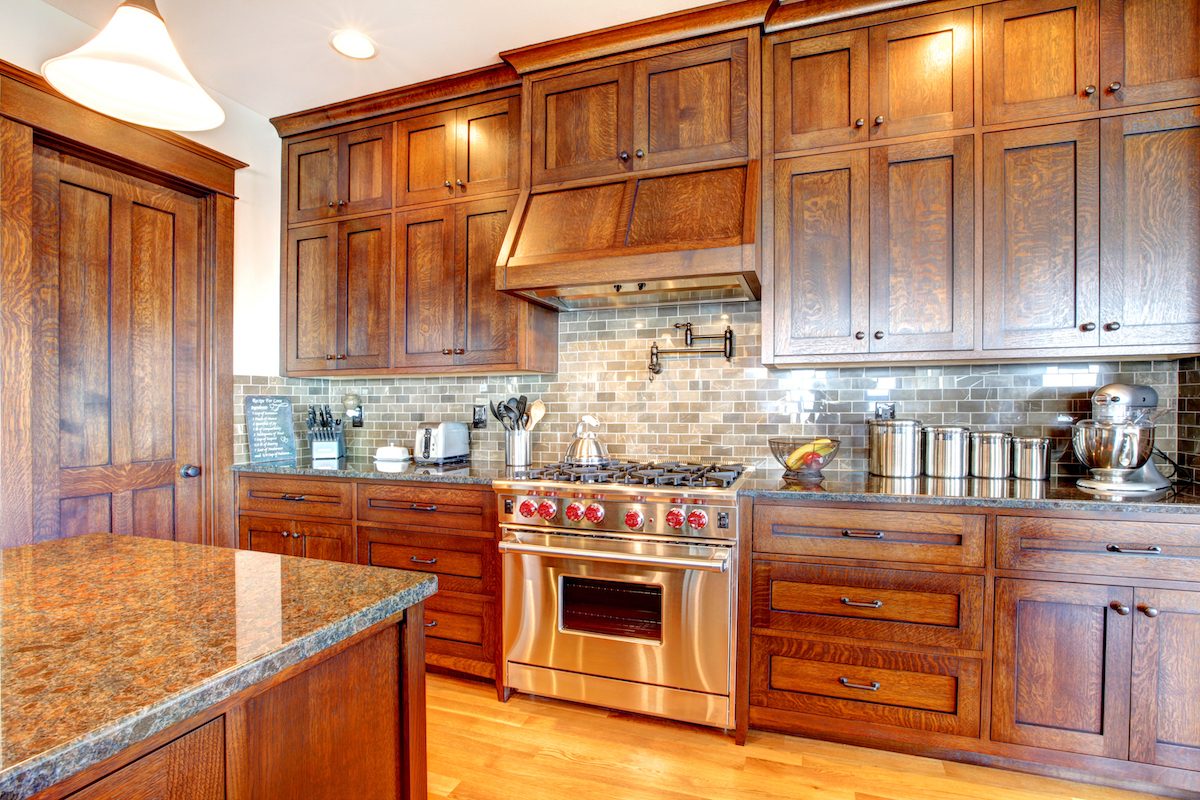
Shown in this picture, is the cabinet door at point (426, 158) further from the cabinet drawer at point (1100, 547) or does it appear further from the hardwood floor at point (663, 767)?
the cabinet drawer at point (1100, 547)

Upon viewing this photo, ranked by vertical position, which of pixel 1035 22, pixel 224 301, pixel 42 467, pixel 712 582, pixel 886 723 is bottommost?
pixel 886 723

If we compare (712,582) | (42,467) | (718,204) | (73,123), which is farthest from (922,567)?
(73,123)

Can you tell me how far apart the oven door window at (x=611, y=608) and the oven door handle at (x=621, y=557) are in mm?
114

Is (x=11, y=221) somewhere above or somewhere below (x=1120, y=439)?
above

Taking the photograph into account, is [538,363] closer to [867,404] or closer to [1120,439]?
[867,404]

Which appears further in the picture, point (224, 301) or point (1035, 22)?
point (224, 301)

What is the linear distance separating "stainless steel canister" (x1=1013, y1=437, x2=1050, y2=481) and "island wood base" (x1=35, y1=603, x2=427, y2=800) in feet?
7.73

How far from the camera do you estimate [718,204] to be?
237 cm

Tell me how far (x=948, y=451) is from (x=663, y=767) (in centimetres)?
168

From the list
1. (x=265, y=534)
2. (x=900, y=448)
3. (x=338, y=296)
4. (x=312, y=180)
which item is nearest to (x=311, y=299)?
(x=338, y=296)

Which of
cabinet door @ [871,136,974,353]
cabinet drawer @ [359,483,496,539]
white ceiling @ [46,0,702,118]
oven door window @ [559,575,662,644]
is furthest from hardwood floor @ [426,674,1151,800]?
white ceiling @ [46,0,702,118]

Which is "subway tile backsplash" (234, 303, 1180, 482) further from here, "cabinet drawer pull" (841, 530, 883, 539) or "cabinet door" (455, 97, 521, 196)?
"cabinet door" (455, 97, 521, 196)

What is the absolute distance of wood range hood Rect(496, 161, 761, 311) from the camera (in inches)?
89.4

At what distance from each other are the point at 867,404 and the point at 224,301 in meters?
3.31
